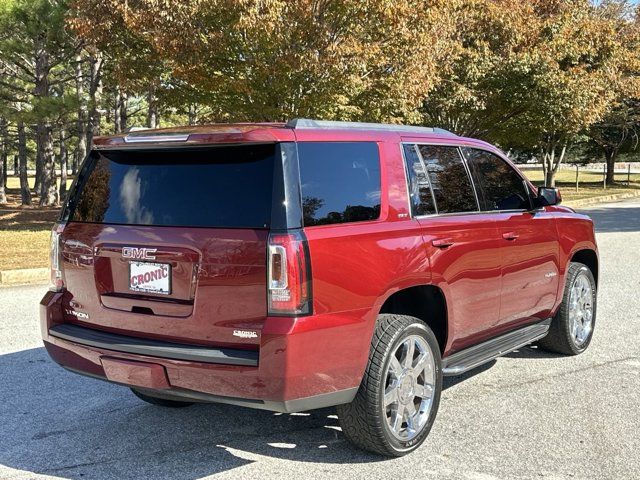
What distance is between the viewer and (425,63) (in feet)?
53.8

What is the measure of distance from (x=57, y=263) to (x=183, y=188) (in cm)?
107

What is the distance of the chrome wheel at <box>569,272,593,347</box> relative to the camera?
5820 mm

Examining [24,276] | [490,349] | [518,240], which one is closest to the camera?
[490,349]

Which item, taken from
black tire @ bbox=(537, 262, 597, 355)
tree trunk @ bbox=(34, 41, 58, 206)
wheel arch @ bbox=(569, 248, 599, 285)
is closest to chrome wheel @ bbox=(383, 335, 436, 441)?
black tire @ bbox=(537, 262, 597, 355)

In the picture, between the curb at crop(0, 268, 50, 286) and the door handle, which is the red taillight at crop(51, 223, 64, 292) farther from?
→ the curb at crop(0, 268, 50, 286)

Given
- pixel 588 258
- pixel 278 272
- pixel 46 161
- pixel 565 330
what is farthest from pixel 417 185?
pixel 46 161

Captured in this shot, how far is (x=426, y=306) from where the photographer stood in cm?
421

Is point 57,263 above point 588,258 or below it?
above

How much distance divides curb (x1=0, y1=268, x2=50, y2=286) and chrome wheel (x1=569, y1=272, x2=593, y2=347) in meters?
7.47

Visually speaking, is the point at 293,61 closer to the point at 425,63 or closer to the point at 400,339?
the point at 425,63

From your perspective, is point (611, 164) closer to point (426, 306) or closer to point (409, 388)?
point (426, 306)

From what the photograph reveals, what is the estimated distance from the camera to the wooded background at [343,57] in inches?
541

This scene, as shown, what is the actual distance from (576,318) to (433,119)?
762 inches

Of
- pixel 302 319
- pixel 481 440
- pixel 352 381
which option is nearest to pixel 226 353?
pixel 302 319
